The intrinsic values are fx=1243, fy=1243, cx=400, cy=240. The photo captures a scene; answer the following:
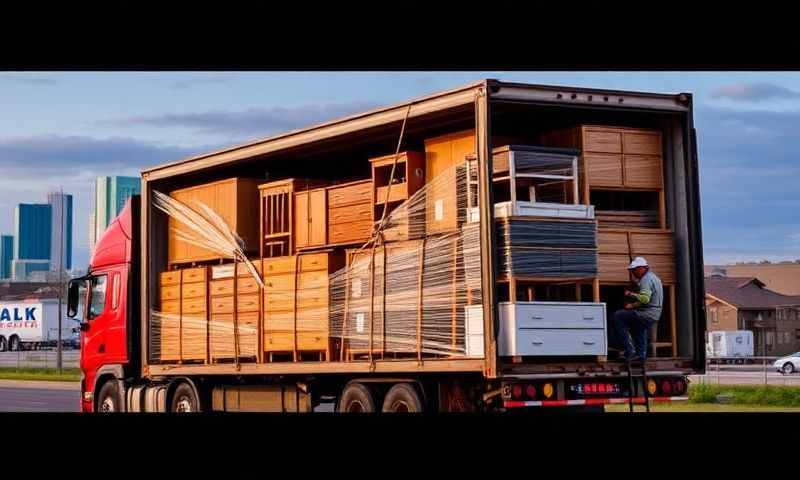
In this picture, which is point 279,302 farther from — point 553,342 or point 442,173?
point 553,342

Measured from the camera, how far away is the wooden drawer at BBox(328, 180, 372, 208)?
46.9ft

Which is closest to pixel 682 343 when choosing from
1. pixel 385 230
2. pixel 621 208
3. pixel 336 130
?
pixel 621 208

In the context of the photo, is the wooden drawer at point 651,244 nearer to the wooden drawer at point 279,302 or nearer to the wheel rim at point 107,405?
the wooden drawer at point 279,302

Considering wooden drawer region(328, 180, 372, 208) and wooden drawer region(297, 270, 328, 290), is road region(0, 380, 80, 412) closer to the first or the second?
wooden drawer region(297, 270, 328, 290)

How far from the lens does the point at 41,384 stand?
1752 inches

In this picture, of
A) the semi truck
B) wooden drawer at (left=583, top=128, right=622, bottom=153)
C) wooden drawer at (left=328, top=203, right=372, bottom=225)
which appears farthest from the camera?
wooden drawer at (left=328, top=203, right=372, bottom=225)

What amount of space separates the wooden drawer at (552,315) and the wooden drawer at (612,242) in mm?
801

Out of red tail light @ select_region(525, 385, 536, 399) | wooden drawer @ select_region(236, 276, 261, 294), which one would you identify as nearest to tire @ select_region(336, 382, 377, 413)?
wooden drawer @ select_region(236, 276, 261, 294)

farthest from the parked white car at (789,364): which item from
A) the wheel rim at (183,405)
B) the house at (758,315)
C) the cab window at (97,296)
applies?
the wheel rim at (183,405)

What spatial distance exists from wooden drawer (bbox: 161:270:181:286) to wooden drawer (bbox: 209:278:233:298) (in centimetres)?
100
